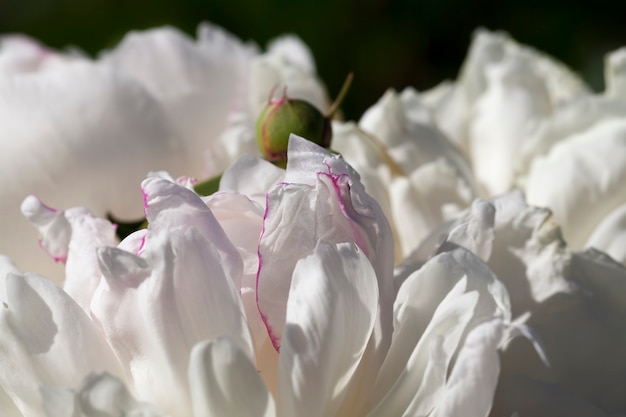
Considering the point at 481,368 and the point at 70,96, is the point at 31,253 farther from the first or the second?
the point at 481,368

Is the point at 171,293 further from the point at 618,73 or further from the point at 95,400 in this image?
the point at 618,73

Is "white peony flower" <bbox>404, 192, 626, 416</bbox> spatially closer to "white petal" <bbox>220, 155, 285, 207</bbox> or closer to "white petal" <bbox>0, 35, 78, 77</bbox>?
"white petal" <bbox>220, 155, 285, 207</bbox>

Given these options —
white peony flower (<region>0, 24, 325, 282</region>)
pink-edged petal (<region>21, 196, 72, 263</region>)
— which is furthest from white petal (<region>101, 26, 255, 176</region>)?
pink-edged petal (<region>21, 196, 72, 263</region>)

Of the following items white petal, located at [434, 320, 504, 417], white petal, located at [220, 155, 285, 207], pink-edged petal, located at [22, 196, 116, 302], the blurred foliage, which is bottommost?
the blurred foliage

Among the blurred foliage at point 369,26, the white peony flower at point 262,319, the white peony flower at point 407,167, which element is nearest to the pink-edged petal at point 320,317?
the white peony flower at point 262,319

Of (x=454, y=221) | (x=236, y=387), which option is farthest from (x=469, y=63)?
(x=236, y=387)

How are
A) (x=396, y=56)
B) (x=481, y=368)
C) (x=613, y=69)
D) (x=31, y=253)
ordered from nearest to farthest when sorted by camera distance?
1. (x=481, y=368)
2. (x=31, y=253)
3. (x=613, y=69)
4. (x=396, y=56)
